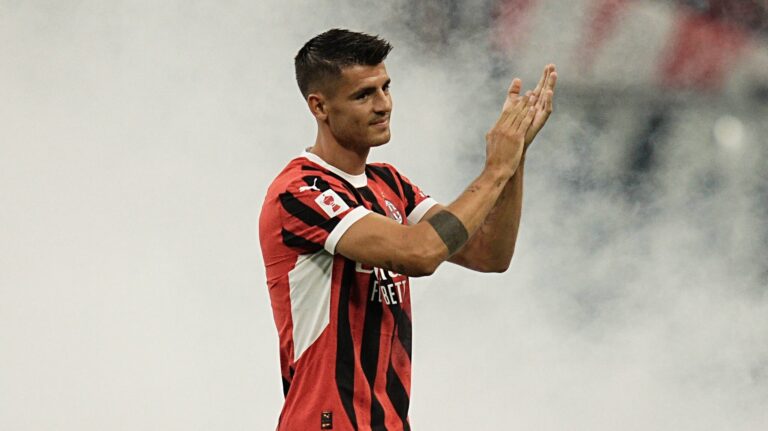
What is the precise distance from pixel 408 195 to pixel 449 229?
42cm

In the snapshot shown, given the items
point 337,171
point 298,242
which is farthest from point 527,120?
point 298,242

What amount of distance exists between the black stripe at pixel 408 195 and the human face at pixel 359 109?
0.81 ft

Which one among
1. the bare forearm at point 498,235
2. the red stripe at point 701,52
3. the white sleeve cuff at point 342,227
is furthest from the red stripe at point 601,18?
the white sleeve cuff at point 342,227

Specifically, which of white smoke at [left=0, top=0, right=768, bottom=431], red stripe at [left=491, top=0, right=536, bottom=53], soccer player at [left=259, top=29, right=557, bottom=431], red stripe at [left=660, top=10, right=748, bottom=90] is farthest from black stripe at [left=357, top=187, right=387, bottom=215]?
red stripe at [left=660, top=10, right=748, bottom=90]

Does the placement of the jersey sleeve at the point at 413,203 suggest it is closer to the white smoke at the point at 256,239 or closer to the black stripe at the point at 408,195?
the black stripe at the point at 408,195

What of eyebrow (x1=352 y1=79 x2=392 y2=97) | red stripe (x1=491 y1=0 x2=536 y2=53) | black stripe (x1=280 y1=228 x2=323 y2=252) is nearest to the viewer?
black stripe (x1=280 y1=228 x2=323 y2=252)

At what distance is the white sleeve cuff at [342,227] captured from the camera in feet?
7.30

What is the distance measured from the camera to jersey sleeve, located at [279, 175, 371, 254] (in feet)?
7.35

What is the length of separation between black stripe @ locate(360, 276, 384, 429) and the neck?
263 millimetres

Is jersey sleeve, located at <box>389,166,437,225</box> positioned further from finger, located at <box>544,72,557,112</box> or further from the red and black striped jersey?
finger, located at <box>544,72,557,112</box>

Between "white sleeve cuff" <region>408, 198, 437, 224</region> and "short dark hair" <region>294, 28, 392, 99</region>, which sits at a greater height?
"short dark hair" <region>294, 28, 392, 99</region>

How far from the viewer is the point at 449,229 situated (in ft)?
7.25

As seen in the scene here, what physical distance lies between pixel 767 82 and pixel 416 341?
5.15 ft

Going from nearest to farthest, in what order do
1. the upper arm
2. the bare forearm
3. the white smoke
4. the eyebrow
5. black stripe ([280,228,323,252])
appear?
the upper arm → black stripe ([280,228,323,252]) → the eyebrow → the bare forearm → the white smoke
